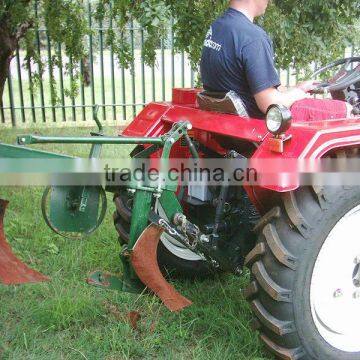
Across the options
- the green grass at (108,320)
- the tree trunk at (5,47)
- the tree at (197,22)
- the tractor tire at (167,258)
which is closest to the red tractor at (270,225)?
the green grass at (108,320)

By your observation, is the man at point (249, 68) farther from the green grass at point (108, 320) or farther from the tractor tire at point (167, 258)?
the green grass at point (108, 320)

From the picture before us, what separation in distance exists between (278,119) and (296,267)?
629mm

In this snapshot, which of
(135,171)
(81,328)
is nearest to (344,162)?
(135,171)

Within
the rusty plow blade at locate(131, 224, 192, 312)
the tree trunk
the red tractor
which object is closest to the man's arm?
the red tractor

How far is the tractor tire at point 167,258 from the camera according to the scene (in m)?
3.07

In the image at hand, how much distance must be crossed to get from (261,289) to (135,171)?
79cm

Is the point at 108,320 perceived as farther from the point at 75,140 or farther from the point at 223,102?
the point at 223,102

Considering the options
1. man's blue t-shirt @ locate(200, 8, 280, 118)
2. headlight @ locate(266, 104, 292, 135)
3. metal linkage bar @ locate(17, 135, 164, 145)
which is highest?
man's blue t-shirt @ locate(200, 8, 280, 118)

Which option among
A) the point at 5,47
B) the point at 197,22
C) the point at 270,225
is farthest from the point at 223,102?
the point at 5,47

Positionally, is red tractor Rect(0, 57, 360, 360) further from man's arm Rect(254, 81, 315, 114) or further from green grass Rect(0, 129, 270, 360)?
green grass Rect(0, 129, 270, 360)

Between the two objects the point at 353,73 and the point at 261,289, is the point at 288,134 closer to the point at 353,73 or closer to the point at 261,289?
the point at 261,289

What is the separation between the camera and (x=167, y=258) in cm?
321

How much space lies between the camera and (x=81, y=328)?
277 centimetres

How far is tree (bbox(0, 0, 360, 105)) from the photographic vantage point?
3.80 m
